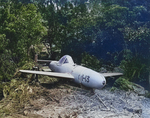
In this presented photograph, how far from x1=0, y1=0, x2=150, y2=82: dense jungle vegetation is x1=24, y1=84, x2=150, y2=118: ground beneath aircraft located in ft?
11.2

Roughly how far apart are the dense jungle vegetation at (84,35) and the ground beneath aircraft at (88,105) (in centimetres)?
341

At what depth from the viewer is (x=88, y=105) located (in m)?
8.59

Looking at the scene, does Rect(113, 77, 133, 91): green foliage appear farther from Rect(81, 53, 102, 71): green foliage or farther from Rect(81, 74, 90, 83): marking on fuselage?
Rect(81, 53, 102, 71): green foliage

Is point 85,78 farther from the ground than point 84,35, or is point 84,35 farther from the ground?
point 84,35

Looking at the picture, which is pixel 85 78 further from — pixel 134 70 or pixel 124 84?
pixel 134 70

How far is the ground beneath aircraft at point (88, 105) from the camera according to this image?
25.2ft

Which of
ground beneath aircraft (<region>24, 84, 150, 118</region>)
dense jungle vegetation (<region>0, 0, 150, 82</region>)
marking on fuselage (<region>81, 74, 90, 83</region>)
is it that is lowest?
ground beneath aircraft (<region>24, 84, 150, 118</region>)

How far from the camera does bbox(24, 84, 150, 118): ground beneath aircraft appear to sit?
302 inches

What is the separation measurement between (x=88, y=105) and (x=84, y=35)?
11.0 m

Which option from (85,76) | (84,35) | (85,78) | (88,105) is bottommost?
(88,105)

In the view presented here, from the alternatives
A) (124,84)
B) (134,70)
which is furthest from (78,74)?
(134,70)

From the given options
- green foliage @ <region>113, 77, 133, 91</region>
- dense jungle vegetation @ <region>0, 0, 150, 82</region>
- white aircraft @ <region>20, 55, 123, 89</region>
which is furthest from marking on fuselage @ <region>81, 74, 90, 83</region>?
dense jungle vegetation @ <region>0, 0, 150, 82</region>

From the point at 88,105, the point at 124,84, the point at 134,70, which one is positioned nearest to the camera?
the point at 88,105

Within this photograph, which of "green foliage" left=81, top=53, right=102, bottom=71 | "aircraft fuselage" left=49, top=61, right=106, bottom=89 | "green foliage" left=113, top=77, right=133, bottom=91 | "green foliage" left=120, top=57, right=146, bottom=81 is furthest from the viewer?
"green foliage" left=81, top=53, right=102, bottom=71
